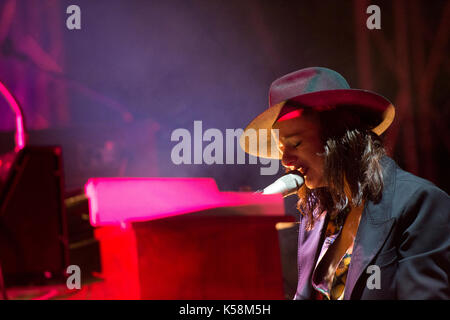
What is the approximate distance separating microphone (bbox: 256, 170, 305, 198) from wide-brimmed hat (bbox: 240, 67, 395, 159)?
295mm

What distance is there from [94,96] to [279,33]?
2.06 metres

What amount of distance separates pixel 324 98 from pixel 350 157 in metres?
0.24

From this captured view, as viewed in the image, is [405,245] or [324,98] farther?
[324,98]

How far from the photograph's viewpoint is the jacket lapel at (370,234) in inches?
52.2

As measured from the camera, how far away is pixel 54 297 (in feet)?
7.26

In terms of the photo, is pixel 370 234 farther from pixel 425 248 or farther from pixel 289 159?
pixel 289 159

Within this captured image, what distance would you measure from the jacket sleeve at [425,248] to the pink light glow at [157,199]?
1.44 ft

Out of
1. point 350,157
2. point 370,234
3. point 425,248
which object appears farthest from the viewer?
point 350,157

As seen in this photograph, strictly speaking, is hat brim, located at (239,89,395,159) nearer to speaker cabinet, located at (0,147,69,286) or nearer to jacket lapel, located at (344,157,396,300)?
jacket lapel, located at (344,157,396,300)

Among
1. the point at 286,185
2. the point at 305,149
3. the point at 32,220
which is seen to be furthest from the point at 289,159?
the point at 32,220

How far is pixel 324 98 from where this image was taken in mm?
1534

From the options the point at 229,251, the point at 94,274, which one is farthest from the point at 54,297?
the point at 229,251

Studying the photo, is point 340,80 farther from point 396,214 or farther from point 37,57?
point 37,57

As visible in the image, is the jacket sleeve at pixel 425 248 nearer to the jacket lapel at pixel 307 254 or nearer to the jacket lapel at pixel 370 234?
the jacket lapel at pixel 370 234
